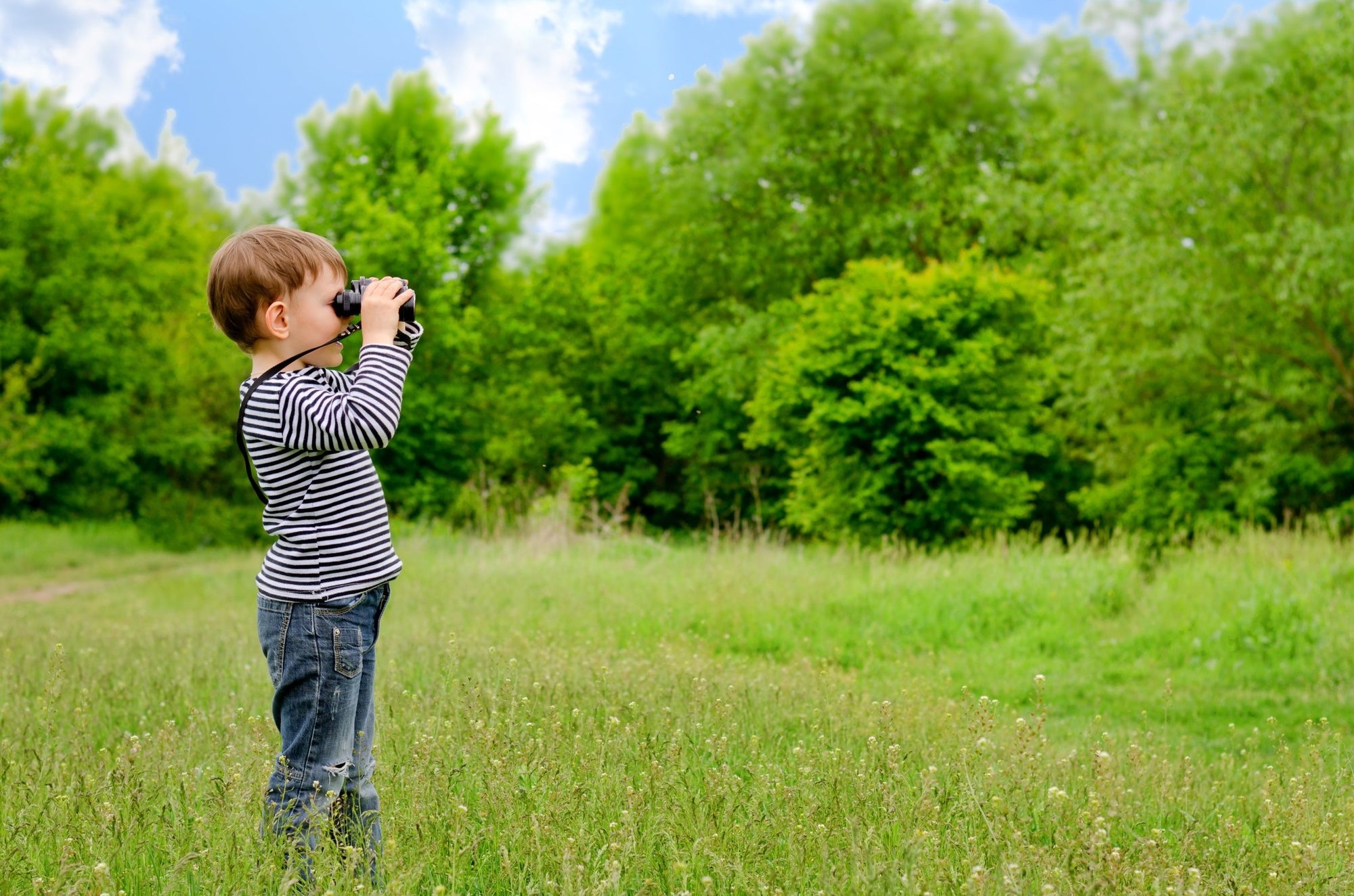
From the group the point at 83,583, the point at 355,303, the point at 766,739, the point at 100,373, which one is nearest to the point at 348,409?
the point at 355,303

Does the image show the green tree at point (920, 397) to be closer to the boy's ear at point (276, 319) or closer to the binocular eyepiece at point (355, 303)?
the binocular eyepiece at point (355, 303)

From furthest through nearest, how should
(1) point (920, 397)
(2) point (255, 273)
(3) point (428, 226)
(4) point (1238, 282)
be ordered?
(3) point (428, 226), (4) point (1238, 282), (1) point (920, 397), (2) point (255, 273)

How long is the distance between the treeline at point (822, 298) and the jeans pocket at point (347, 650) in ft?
39.8

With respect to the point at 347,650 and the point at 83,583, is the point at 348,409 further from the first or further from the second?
the point at 83,583

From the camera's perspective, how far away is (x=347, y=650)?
308 cm

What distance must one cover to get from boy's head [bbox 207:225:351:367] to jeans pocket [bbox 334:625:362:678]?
30.4 inches

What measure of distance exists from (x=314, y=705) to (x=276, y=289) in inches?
45.1

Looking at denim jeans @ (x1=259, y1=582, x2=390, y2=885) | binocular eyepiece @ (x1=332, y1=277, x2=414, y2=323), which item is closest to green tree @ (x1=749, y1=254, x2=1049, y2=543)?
binocular eyepiece @ (x1=332, y1=277, x2=414, y2=323)

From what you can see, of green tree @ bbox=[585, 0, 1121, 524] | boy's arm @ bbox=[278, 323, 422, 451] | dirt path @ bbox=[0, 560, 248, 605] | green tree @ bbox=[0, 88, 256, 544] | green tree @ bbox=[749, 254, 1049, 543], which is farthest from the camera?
green tree @ bbox=[585, 0, 1121, 524]

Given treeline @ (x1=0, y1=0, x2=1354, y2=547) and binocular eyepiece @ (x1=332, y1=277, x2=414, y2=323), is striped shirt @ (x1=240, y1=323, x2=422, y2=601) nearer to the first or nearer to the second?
binocular eyepiece @ (x1=332, y1=277, x2=414, y2=323)

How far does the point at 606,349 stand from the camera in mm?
29328

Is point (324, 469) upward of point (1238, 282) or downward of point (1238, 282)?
downward

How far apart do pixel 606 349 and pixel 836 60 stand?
29.6 ft

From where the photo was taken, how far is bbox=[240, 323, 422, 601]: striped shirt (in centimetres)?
301
